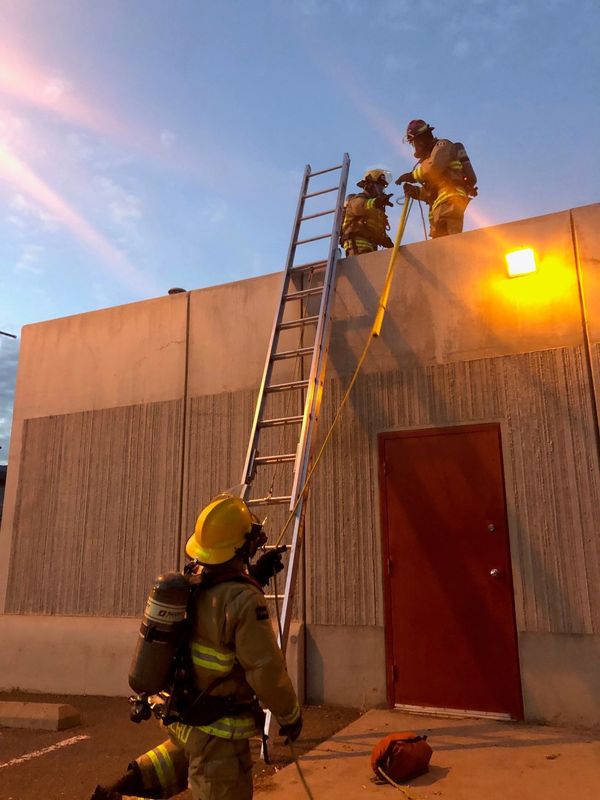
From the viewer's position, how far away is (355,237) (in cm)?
715

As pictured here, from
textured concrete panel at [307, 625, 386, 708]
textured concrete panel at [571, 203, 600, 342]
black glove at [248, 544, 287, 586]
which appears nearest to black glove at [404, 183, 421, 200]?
textured concrete panel at [571, 203, 600, 342]

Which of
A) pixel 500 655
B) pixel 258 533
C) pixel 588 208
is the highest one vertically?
pixel 588 208

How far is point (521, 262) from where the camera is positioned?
5.25 meters

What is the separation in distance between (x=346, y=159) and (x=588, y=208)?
2357 mm

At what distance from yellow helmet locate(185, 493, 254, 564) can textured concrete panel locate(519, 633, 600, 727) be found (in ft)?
9.65

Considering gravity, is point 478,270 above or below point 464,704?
above

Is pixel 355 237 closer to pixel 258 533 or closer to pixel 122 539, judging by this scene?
pixel 122 539

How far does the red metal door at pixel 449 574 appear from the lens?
4777 mm

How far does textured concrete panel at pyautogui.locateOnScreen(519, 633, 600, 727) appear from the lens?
4.43m

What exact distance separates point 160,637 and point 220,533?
1.53ft

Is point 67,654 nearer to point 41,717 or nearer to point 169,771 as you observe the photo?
point 41,717

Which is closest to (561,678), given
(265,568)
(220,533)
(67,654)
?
(265,568)

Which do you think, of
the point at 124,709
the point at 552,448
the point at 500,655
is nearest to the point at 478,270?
the point at 552,448

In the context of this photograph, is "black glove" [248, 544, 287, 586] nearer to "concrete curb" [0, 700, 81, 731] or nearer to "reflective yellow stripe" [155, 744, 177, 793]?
"reflective yellow stripe" [155, 744, 177, 793]
